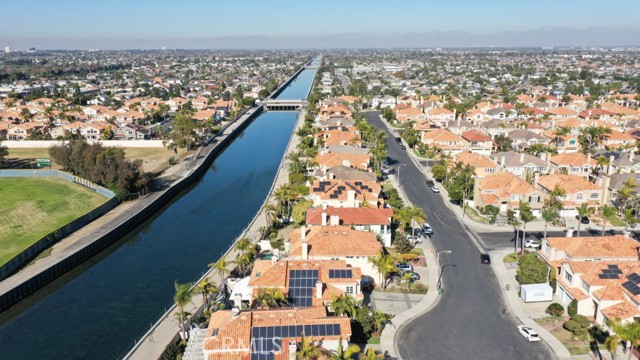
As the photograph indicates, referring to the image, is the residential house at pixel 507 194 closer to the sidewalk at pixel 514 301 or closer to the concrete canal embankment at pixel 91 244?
the sidewalk at pixel 514 301

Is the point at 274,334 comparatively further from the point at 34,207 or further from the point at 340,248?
the point at 34,207

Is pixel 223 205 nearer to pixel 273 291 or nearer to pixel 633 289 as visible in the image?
pixel 273 291

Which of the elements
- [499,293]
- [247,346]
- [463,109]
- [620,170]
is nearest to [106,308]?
[247,346]

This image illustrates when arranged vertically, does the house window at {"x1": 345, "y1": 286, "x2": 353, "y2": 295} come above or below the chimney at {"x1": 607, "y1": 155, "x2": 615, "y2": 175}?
below

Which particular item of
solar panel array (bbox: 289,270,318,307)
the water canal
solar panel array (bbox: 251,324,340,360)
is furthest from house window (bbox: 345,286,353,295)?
the water canal

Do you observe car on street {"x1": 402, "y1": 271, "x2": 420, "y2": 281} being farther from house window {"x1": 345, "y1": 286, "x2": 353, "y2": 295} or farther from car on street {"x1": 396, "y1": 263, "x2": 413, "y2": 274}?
house window {"x1": 345, "y1": 286, "x2": 353, "y2": 295}

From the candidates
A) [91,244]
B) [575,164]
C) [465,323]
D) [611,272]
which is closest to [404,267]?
[465,323]

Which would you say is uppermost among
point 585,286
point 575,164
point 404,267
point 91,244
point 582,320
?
point 575,164
